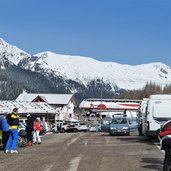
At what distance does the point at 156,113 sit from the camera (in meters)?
27.0

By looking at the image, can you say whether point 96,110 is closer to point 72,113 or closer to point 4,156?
point 72,113

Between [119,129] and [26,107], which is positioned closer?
[119,129]

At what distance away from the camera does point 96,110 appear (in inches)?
4985

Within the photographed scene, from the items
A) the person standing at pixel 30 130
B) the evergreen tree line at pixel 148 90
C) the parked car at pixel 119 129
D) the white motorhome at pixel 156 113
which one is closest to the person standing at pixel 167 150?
the white motorhome at pixel 156 113

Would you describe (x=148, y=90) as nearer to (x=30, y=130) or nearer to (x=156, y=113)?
(x=156, y=113)

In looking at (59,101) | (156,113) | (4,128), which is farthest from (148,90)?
(4,128)

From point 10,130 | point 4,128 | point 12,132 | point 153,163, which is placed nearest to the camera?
point 153,163

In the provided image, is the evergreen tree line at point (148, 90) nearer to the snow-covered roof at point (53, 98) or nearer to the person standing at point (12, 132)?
the snow-covered roof at point (53, 98)

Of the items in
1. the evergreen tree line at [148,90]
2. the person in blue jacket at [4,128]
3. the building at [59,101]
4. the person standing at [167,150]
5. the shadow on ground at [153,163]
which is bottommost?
the shadow on ground at [153,163]

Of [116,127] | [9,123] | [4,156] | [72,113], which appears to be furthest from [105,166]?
[72,113]

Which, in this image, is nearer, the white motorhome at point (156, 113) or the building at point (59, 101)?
the white motorhome at point (156, 113)

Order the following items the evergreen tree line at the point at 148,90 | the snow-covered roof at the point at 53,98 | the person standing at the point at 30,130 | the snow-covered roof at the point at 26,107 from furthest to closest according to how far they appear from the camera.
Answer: the evergreen tree line at the point at 148,90, the snow-covered roof at the point at 53,98, the snow-covered roof at the point at 26,107, the person standing at the point at 30,130

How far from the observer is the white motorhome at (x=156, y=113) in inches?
1060

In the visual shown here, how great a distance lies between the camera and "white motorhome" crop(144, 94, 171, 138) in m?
26.9
